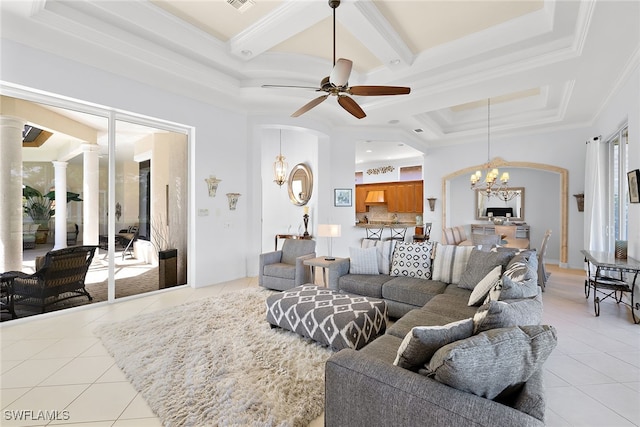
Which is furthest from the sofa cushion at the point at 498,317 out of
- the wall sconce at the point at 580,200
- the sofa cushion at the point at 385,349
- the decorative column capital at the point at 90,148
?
the wall sconce at the point at 580,200

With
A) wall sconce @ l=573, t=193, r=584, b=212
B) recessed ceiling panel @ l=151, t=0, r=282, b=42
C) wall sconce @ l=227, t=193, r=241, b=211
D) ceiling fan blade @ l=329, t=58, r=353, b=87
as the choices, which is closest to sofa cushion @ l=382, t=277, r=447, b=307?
ceiling fan blade @ l=329, t=58, r=353, b=87

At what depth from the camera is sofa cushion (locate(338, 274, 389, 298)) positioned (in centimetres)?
343

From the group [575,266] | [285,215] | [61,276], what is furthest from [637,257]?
[61,276]

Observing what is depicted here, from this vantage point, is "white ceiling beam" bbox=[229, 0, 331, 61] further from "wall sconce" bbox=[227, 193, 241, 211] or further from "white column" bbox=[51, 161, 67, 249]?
"white column" bbox=[51, 161, 67, 249]

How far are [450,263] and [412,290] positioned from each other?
24.2 inches

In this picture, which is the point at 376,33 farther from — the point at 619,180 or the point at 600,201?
the point at 600,201

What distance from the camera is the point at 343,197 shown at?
6.48m

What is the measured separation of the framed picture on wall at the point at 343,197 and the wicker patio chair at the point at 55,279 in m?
4.24

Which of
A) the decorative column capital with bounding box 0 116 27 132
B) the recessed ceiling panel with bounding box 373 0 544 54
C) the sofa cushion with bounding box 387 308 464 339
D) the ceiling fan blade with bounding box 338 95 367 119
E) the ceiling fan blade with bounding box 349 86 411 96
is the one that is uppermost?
the recessed ceiling panel with bounding box 373 0 544 54

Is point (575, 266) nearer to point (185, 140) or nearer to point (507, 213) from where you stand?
point (507, 213)

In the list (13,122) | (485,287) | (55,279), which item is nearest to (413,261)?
(485,287)

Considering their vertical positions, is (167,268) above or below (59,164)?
below

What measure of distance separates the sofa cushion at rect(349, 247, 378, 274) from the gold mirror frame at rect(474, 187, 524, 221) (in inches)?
220

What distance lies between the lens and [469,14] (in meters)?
3.26
